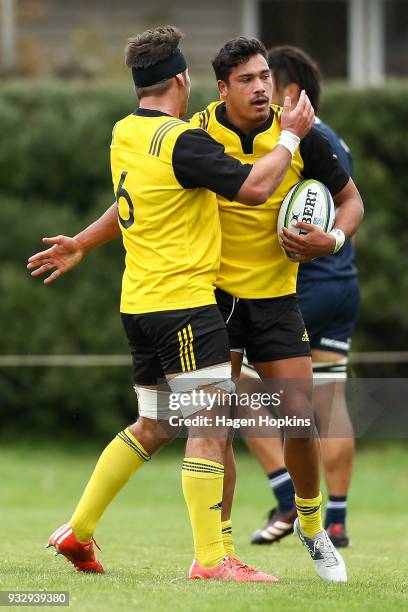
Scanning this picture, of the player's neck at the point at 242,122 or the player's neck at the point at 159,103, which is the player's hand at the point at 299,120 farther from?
the player's neck at the point at 159,103

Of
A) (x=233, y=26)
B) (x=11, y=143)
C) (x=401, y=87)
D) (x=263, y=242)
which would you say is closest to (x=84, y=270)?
(x=11, y=143)

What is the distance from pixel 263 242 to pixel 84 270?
316 inches

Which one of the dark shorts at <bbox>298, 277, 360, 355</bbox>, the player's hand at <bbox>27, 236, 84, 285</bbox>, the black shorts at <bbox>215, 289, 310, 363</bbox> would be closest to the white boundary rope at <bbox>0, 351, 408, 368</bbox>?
the dark shorts at <bbox>298, 277, 360, 355</bbox>

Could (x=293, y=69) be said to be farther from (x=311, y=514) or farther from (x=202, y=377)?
(x=311, y=514)

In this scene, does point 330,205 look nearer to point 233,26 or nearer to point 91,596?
point 91,596

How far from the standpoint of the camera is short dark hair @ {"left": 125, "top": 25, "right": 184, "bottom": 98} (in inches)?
194

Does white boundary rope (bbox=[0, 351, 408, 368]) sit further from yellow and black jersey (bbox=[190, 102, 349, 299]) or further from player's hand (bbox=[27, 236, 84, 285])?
yellow and black jersey (bbox=[190, 102, 349, 299])

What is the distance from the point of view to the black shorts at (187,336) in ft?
15.7

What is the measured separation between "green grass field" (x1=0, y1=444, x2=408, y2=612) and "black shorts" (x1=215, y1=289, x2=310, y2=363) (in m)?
0.98

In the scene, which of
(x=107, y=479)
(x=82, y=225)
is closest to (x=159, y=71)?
(x=107, y=479)

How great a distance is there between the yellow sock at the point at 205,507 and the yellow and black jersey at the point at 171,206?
2.20 ft

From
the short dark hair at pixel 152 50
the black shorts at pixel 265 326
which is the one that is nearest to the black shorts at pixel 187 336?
the black shorts at pixel 265 326

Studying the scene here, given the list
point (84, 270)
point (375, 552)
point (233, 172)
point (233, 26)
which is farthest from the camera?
point (233, 26)

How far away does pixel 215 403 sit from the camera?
15.8 ft
